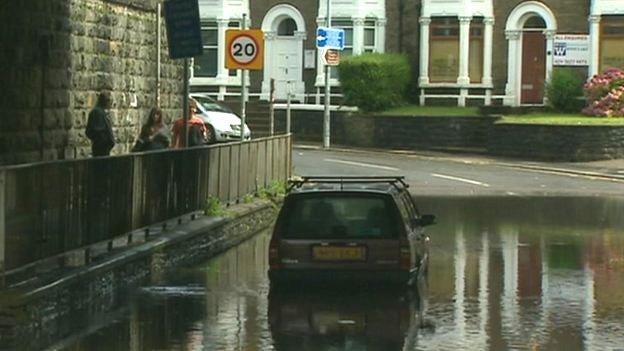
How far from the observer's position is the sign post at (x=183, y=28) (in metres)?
21.5

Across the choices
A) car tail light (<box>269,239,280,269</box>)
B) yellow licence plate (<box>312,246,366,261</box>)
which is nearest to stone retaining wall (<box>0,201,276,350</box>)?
car tail light (<box>269,239,280,269</box>)

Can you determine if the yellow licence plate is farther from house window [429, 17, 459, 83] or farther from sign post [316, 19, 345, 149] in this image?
house window [429, 17, 459, 83]

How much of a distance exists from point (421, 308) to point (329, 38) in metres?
32.8

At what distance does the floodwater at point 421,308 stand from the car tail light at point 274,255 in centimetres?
34

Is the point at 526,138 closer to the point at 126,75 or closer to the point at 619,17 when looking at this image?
the point at 619,17

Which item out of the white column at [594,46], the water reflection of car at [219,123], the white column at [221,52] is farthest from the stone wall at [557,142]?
the white column at [221,52]

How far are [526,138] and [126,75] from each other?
18.6m

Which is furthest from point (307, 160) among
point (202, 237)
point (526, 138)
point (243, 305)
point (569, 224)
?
point (243, 305)

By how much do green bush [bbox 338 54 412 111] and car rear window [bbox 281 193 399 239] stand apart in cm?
3322

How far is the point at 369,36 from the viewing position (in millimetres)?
52812

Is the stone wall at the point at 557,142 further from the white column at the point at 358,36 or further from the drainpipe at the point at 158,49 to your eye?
the drainpipe at the point at 158,49

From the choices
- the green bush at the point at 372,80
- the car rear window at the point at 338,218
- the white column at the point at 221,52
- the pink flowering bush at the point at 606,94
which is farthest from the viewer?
the white column at the point at 221,52

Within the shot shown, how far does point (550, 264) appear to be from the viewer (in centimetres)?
1953

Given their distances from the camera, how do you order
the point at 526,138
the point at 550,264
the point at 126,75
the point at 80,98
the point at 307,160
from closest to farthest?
the point at 550,264 < the point at 80,98 < the point at 126,75 < the point at 307,160 < the point at 526,138
